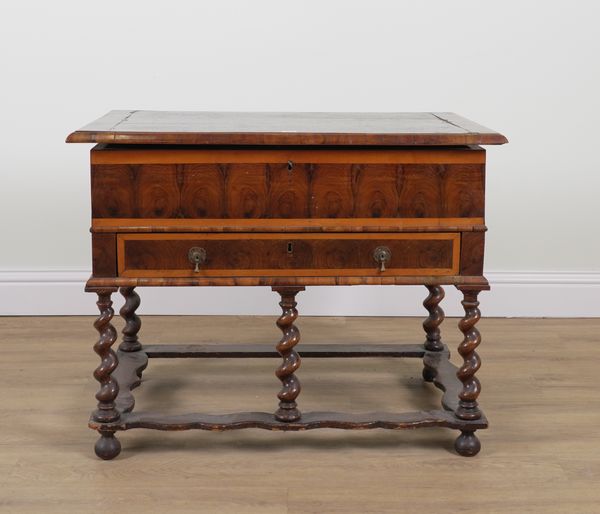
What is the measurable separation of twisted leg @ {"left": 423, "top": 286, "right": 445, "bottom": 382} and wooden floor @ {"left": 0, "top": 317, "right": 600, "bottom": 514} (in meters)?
0.07

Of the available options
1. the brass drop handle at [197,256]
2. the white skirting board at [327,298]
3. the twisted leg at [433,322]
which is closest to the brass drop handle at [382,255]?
the brass drop handle at [197,256]

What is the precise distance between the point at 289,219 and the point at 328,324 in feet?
4.83

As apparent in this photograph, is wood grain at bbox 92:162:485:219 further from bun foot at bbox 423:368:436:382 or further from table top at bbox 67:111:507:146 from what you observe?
bun foot at bbox 423:368:436:382

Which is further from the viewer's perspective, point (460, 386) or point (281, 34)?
point (281, 34)

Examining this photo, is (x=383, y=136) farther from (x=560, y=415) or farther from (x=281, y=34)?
(x=281, y=34)

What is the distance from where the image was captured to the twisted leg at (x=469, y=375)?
288 cm

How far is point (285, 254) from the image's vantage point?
2.82m

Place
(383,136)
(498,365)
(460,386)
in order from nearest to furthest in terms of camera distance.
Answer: (383,136) < (460,386) < (498,365)

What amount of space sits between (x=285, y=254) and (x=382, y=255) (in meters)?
0.26

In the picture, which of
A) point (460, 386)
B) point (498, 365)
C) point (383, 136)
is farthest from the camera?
point (498, 365)

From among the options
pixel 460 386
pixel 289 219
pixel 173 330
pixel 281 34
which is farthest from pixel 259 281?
pixel 281 34

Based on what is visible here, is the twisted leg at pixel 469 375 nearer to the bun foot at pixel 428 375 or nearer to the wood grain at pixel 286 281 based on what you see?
the wood grain at pixel 286 281

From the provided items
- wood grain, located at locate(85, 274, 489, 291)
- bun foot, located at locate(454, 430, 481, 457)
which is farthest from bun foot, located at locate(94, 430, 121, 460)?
bun foot, located at locate(454, 430, 481, 457)

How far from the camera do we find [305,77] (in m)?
4.21
